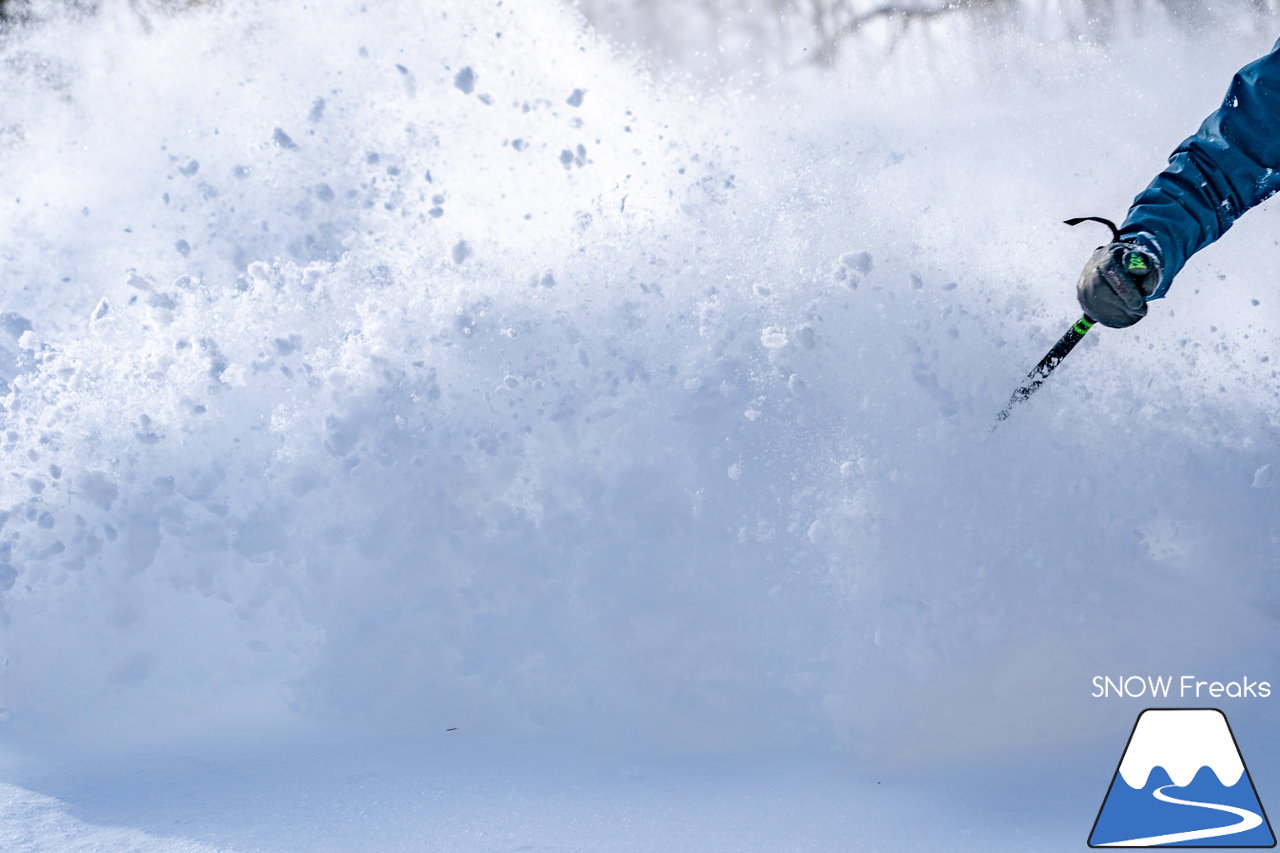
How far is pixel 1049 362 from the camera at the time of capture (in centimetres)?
213

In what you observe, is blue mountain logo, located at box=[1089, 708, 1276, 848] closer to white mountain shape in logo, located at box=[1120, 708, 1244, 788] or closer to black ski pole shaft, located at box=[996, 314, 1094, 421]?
white mountain shape in logo, located at box=[1120, 708, 1244, 788]

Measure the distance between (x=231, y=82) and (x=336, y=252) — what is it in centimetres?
73

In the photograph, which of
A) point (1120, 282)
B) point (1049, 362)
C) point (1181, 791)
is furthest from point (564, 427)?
point (1181, 791)

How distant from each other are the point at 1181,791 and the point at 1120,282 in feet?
3.24

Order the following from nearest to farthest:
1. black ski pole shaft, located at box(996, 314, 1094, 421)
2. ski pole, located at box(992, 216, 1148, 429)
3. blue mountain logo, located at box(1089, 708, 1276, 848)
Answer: blue mountain logo, located at box(1089, 708, 1276, 848) → ski pole, located at box(992, 216, 1148, 429) → black ski pole shaft, located at box(996, 314, 1094, 421)

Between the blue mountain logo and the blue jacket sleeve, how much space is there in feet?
3.04

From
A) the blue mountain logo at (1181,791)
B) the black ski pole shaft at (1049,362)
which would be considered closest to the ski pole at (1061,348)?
the black ski pole shaft at (1049,362)

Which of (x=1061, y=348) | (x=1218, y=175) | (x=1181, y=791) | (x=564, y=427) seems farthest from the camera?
(x=564, y=427)

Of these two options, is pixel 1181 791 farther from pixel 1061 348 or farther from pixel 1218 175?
pixel 1218 175

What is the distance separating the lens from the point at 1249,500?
246 centimetres

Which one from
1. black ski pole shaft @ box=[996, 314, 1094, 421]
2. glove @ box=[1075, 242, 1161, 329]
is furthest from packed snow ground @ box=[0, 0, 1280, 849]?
glove @ box=[1075, 242, 1161, 329]

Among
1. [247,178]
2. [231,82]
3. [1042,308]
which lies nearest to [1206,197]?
[1042,308]

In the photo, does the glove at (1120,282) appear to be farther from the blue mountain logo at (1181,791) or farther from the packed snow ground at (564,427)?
the blue mountain logo at (1181,791)

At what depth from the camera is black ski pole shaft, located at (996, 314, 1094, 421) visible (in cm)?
198
